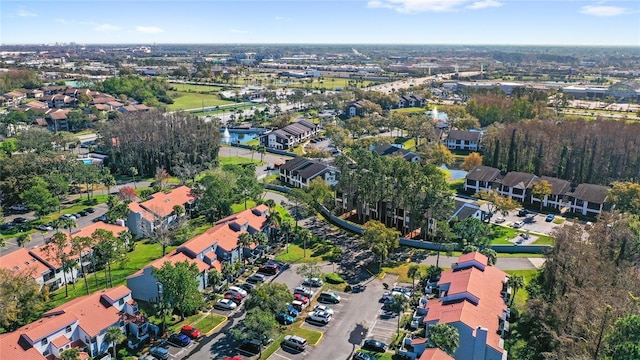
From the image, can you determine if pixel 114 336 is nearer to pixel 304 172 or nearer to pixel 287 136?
pixel 304 172

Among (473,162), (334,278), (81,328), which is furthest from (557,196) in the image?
(81,328)

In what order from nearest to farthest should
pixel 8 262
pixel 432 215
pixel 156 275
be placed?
1. pixel 156 275
2. pixel 8 262
3. pixel 432 215

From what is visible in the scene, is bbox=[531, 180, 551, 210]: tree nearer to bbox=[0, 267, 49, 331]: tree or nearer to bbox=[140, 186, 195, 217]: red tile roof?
bbox=[140, 186, 195, 217]: red tile roof

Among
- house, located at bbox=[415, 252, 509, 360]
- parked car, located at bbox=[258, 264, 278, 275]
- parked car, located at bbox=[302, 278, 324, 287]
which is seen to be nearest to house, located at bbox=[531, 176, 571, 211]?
house, located at bbox=[415, 252, 509, 360]

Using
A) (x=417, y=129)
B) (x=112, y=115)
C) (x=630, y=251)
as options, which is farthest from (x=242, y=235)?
(x=112, y=115)

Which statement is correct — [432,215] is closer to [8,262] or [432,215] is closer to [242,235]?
[242,235]

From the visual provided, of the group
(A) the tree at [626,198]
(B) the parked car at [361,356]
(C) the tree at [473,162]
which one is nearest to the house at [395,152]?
(C) the tree at [473,162]

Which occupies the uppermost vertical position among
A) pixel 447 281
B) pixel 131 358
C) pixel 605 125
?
pixel 605 125
